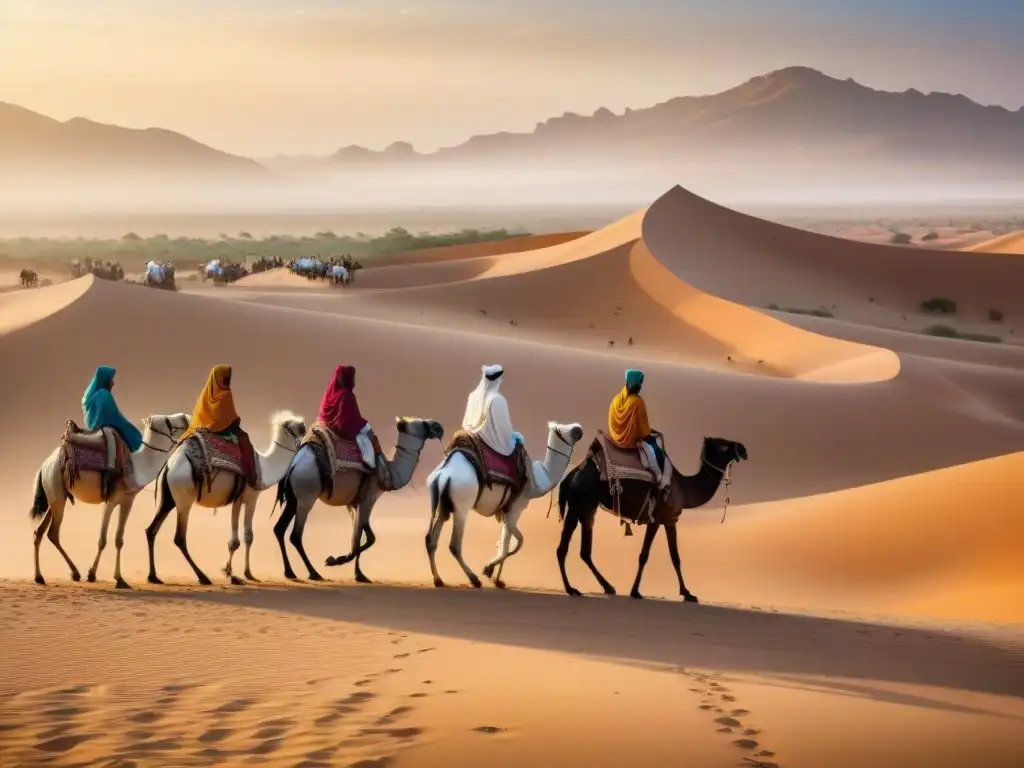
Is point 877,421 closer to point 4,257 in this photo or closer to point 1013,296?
point 1013,296

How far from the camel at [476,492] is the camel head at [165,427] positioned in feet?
7.95

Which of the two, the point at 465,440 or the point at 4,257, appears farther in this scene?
the point at 4,257

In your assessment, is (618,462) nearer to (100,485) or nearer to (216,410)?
(216,410)

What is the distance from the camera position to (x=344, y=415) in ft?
45.0

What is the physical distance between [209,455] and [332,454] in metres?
1.22

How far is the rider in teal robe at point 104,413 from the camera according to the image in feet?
43.1

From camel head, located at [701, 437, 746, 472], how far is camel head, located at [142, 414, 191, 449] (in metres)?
4.97

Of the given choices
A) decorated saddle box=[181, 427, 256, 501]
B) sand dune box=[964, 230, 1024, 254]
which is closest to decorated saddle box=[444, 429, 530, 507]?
decorated saddle box=[181, 427, 256, 501]

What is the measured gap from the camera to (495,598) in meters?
12.8

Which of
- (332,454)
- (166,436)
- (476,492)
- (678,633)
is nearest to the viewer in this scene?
(678,633)

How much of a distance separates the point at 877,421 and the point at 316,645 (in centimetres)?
2027

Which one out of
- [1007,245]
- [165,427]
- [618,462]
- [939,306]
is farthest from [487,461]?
[1007,245]

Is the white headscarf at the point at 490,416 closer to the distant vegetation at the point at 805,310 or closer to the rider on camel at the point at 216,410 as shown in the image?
the rider on camel at the point at 216,410

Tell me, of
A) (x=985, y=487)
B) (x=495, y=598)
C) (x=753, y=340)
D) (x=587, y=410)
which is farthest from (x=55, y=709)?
(x=753, y=340)
